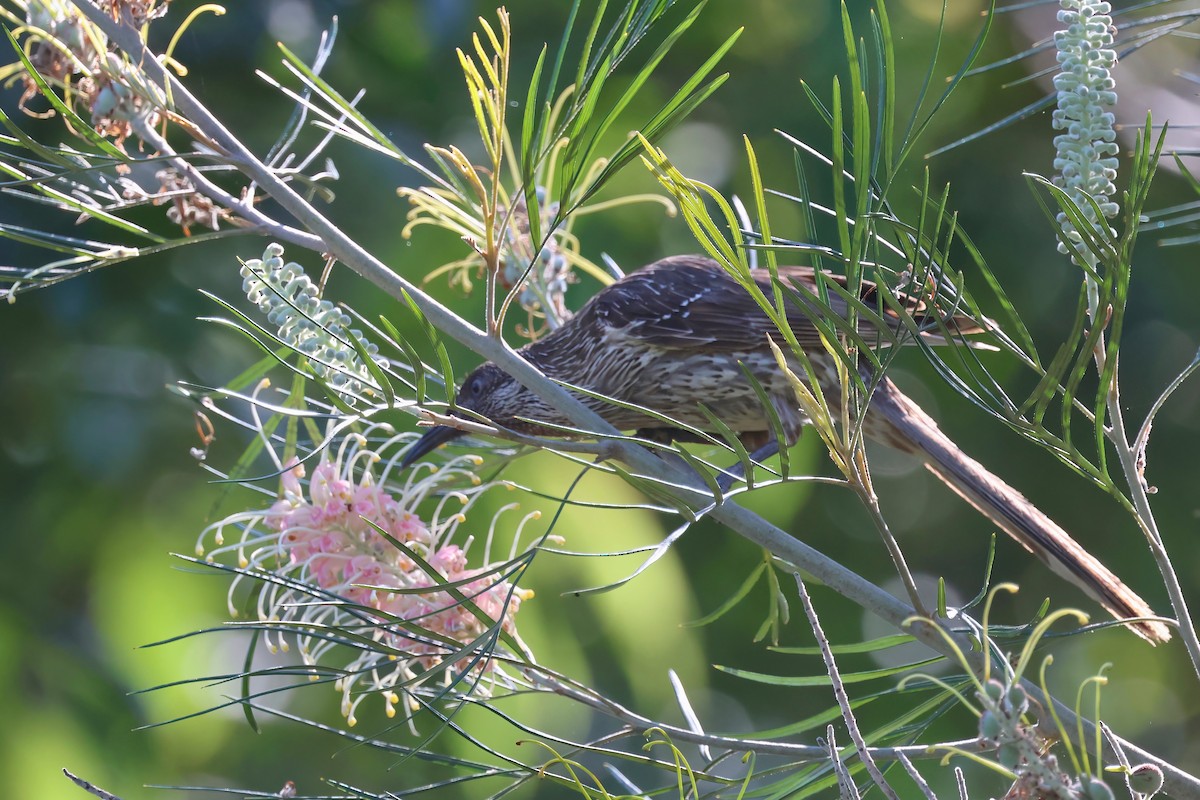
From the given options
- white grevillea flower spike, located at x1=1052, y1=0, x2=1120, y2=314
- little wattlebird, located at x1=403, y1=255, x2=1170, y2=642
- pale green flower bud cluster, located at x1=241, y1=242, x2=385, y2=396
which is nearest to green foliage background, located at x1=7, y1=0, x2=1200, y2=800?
little wattlebird, located at x1=403, y1=255, x2=1170, y2=642

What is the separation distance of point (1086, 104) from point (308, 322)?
47 cm

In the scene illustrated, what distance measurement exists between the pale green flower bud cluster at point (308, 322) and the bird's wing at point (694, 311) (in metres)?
0.87

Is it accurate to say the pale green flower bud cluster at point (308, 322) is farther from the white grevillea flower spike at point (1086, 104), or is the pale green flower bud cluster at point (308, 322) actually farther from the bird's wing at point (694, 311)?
the bird's wing at point (694, 311)

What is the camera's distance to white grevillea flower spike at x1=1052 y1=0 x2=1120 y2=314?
680mm

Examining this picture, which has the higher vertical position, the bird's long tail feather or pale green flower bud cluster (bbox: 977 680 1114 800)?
pale green flower bud cluster (bbox: 977 680 1114 800)

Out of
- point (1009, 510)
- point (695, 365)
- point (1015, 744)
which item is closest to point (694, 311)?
point (695, 365)

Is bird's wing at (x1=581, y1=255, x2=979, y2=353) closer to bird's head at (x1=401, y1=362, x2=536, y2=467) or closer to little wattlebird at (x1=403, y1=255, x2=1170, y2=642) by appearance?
little wattlebird at (x1=403, y1=255, x2=1170, y2=642)

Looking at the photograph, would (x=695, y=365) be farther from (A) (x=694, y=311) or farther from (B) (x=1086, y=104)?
(B) (x=1086, y=104)

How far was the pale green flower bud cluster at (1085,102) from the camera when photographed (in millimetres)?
680

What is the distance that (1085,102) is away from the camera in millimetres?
679

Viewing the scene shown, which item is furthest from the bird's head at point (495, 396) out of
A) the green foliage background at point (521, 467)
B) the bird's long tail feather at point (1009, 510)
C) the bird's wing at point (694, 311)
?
the green foliage background at point (521, 467)

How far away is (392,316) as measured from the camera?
2.89 m

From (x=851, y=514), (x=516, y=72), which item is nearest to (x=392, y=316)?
(x=516, y=72)

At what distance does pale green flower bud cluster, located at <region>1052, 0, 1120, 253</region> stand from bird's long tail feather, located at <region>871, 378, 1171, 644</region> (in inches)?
14.6
